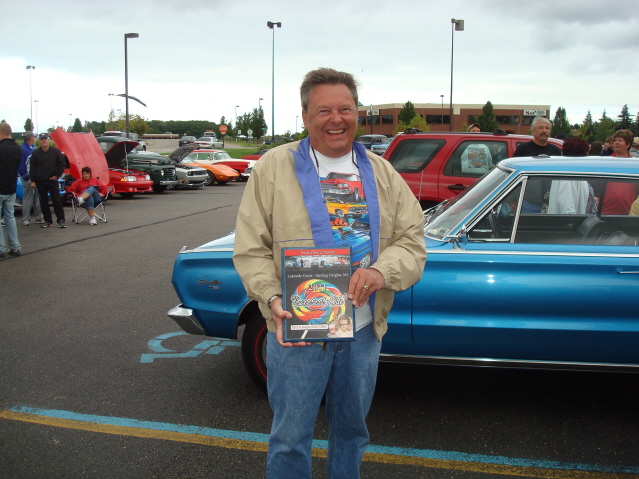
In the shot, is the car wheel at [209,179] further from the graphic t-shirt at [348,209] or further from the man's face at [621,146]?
the graphic t-shirt at [348,209]

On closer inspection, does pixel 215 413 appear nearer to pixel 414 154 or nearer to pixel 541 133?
pixel 541 133

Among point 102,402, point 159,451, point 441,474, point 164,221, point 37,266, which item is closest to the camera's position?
point 441,474

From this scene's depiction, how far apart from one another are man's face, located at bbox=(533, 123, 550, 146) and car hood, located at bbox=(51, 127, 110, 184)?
35.4 ft

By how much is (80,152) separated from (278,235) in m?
13.8

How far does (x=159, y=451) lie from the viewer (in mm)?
3254

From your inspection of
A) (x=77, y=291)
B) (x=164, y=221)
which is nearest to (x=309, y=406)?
(x=77, y=291)

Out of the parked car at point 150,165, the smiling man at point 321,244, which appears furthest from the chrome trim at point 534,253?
the parked car at point 150,165

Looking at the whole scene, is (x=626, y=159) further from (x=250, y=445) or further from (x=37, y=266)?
(x=37, y=266)

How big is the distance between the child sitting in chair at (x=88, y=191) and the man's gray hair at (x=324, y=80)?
11421 mm

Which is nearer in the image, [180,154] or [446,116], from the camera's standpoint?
[180,154]

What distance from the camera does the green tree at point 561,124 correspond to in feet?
363

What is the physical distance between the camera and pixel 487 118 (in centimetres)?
9788

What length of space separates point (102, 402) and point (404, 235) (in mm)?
2542

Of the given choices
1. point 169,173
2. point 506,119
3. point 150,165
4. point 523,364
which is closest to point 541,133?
point 523,364
